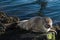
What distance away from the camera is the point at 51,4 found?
37.5 feet

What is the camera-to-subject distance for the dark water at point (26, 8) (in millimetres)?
10178

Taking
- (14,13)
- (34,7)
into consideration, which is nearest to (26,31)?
(14,13)

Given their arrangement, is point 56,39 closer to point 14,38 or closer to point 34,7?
point 14,38

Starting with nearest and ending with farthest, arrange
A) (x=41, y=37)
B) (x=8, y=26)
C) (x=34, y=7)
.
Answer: (x=41, y=37) < (x=8, y=26) < (x=34, y=7)

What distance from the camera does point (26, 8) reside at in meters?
10.9

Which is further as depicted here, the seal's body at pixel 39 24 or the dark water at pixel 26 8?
the dark water at pixel 26 8

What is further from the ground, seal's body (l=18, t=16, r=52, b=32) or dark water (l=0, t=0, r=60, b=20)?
seal's body (l=18, t=16, r=52, b=32)

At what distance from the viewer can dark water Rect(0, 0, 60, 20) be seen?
10178mm

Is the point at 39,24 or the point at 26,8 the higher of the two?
the point at 39,24

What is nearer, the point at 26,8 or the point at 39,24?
the point at 39,24

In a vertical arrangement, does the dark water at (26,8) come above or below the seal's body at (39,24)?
below

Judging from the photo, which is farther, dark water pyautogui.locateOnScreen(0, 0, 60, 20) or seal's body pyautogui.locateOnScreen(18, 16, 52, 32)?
dark water pyautogui.locateOnScreen(0, 0, 60, 20)

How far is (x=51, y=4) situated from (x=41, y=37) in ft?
20.6

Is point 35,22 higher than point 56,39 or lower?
higher
